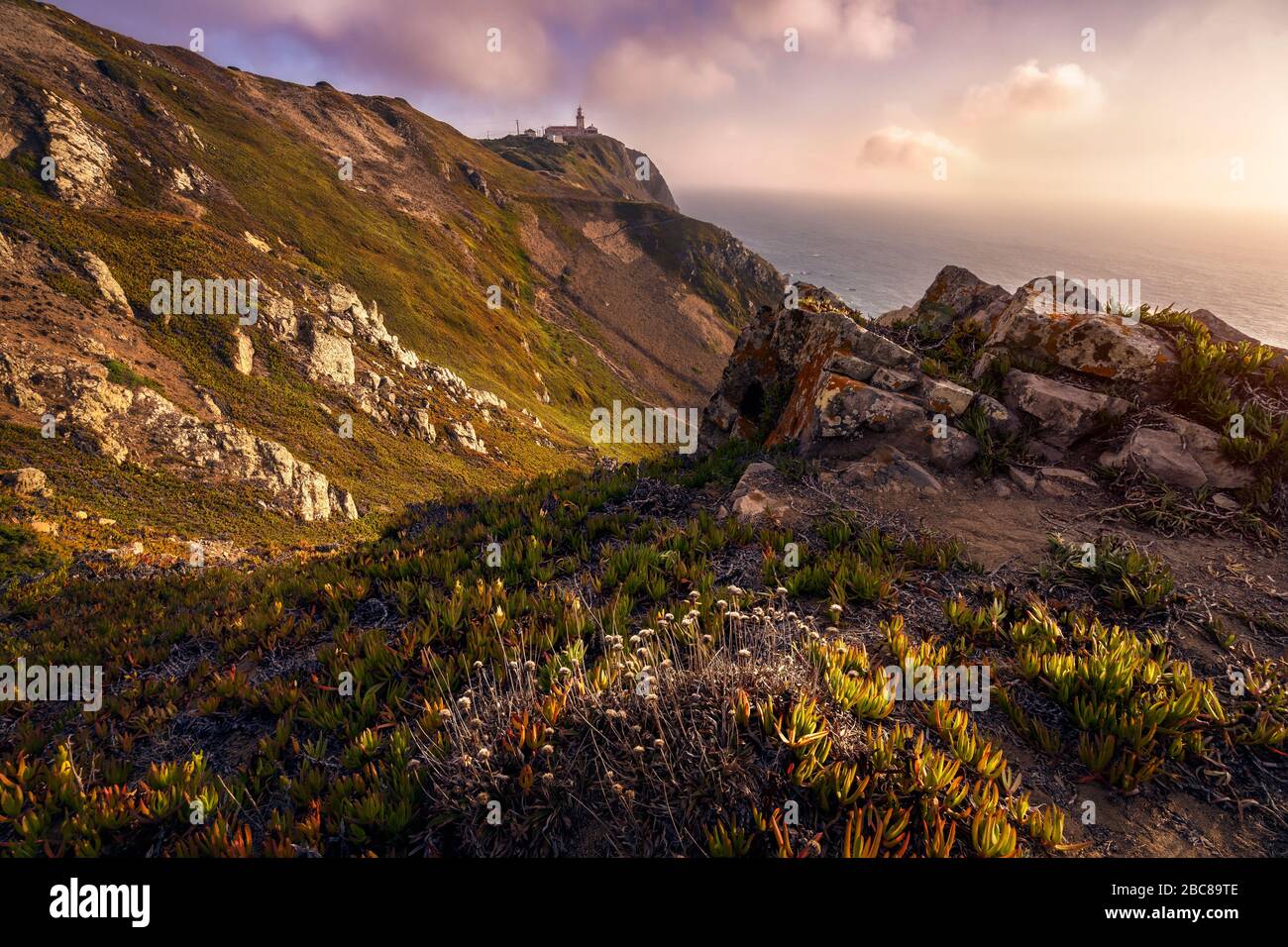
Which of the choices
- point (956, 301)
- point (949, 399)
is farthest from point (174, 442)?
point (956, 301)

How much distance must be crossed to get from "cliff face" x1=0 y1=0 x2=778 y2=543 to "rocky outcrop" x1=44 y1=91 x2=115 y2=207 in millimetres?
197

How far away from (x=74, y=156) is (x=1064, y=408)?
58.0 m

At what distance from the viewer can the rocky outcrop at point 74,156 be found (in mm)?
33688

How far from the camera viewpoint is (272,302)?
36.0 m

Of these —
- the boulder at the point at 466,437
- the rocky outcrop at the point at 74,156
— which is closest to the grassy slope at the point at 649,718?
the boulder at the point at 466,437

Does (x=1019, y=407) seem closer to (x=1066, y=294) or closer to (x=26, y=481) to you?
(x=1066, y=294)

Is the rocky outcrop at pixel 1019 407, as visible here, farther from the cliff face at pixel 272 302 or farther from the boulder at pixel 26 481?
the boulder at pixel 26 481

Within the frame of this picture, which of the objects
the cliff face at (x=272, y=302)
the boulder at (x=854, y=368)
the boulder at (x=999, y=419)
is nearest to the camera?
the boulder at (x=999, y=419)

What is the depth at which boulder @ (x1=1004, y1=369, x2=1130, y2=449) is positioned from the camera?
7426 millimetres

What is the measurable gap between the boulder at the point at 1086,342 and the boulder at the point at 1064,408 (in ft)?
1.99
